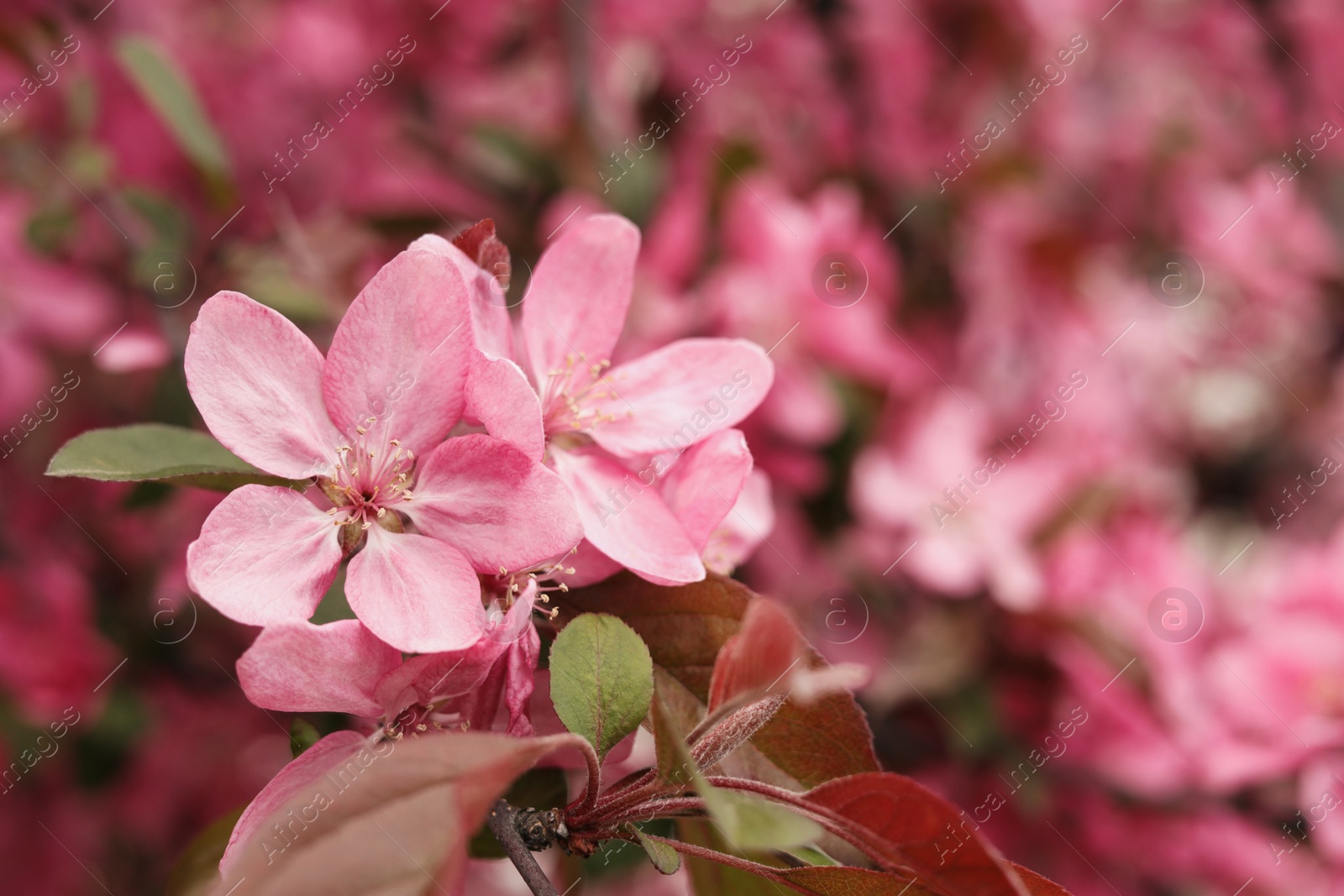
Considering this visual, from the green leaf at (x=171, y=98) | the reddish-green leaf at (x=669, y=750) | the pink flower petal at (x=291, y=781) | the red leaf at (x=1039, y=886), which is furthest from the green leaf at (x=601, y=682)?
the green leaf at (x=171, y=98)

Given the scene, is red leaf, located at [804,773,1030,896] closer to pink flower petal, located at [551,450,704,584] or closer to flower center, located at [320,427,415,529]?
pink flower petal, located at [551,450,704,584]

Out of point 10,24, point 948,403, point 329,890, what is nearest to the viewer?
point 329,890

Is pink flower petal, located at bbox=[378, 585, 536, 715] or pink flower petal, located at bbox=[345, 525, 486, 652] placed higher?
pink flower petal, located at bbox=[345, 525, 486, 652]

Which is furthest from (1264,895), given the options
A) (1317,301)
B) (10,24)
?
(10,24)

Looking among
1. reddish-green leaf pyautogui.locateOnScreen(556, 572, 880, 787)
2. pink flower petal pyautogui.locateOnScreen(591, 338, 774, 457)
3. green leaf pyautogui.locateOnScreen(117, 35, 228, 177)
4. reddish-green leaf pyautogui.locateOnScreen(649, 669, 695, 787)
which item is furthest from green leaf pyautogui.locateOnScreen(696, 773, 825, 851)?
green leaf pyautogui.locateOnScreen(117, 35, 228, 177)

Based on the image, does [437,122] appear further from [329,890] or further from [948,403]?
[329,890]

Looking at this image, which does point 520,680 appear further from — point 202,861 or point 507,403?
point 202,861

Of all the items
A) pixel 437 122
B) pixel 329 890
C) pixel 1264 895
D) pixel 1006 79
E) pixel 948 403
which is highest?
pixel 437 122
